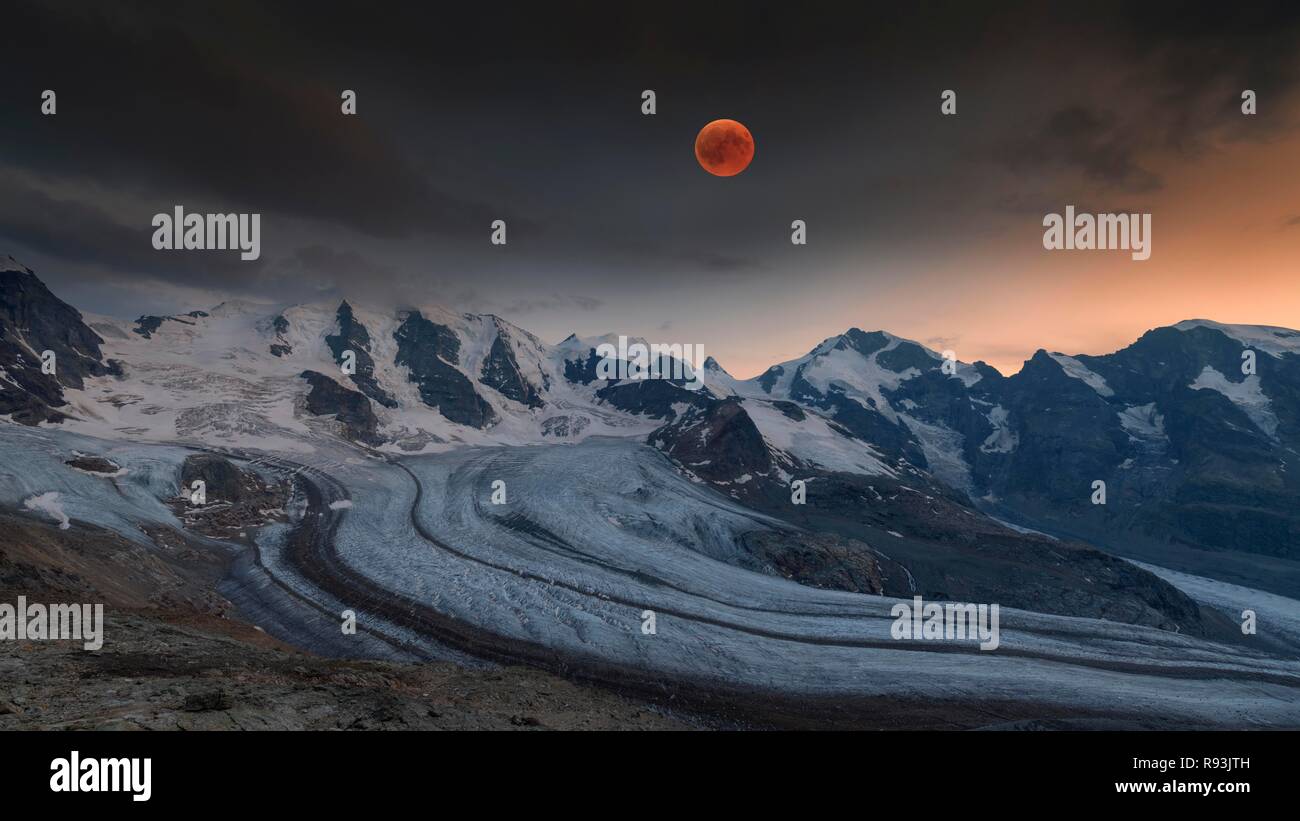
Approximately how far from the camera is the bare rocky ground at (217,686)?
438 inches

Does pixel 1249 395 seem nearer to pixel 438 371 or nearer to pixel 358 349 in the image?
pixel 438 371

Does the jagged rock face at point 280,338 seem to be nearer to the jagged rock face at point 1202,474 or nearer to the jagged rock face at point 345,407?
the jagged rock face at point 345,407

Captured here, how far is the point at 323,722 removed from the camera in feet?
39.6

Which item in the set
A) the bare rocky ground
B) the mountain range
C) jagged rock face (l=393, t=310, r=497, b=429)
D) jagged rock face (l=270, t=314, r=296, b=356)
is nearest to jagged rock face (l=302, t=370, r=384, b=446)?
the mountain range

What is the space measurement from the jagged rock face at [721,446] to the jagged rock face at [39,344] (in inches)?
3486

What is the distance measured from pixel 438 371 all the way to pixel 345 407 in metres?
45.9

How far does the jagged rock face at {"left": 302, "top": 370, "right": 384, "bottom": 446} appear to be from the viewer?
106 metres

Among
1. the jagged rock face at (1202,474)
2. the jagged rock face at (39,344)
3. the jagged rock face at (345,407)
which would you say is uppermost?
the jagged rock face at (39,344)

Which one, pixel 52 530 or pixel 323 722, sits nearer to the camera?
pixel 323 722

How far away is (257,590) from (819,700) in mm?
37329

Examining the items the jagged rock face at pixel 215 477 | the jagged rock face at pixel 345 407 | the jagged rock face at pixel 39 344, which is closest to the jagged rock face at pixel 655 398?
the jagged rock face at pixel 345 407
